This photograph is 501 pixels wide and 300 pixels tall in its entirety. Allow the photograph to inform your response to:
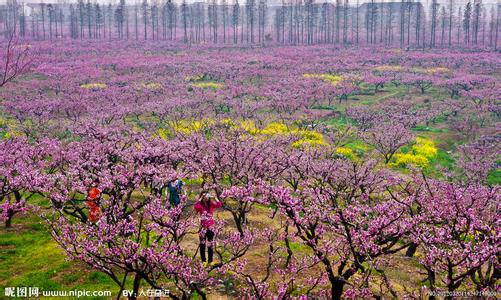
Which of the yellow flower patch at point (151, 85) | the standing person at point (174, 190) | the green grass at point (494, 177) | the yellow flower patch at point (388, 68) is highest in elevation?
the yellow flower patch at point (388, 68)

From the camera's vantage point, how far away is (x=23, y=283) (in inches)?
471

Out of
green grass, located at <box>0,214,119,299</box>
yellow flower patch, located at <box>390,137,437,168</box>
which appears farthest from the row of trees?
green grass, located at <box>0,214,119,299</box>

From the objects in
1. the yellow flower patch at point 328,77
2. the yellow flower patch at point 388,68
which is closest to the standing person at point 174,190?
the yellow flower patch at point 328,77

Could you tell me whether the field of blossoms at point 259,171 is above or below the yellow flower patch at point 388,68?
Result: below

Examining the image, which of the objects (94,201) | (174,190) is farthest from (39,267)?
(174,190)

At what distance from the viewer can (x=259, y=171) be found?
16641mm

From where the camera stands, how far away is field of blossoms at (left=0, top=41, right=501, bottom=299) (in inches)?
372

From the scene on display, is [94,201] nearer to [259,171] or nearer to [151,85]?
[259,171]

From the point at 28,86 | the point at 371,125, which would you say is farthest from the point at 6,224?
the point at 28,86

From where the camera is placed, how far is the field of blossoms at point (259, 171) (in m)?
9.44

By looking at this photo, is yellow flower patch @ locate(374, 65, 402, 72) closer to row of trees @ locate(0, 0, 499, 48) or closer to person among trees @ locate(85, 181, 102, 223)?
row of trees @ locate(0, 0, 499, 48)

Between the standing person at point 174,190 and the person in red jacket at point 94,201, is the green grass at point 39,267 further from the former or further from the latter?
the standing person at point 174,190

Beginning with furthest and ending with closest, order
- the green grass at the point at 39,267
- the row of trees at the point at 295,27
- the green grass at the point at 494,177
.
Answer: the row of trees at the point at 295,27 < the green grass at the point at 494,177 < the green grass at the point at 39,267

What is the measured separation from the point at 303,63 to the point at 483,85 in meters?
24.6
